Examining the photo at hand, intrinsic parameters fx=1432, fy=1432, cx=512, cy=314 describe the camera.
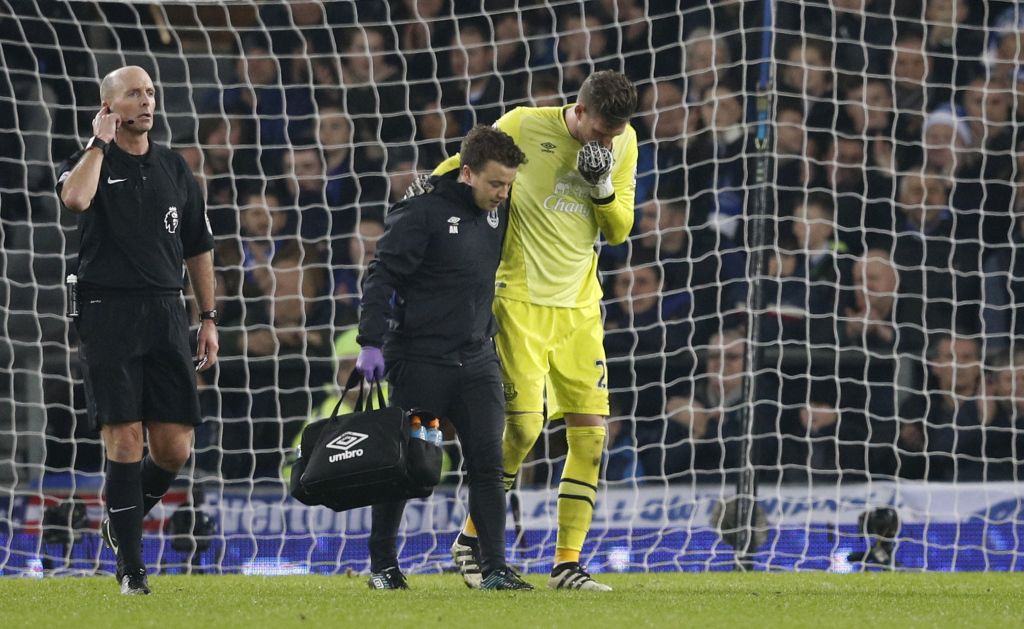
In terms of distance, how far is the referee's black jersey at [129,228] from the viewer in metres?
4.30

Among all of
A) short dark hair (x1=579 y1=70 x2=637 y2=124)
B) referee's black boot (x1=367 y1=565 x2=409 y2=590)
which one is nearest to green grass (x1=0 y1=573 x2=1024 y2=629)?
referee's black boot (x1=367 y1=565 x2=409 y2=590)

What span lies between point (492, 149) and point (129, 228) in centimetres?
112

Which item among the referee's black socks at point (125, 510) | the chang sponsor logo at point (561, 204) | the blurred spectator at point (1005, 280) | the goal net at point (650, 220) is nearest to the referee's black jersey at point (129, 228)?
the referee's black socks at point (125, 510)

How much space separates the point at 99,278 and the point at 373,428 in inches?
37.2

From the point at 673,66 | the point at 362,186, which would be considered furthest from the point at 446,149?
the point at 673,66

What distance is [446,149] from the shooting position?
8.09 meters

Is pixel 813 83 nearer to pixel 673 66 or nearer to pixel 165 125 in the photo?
pixel 673 66

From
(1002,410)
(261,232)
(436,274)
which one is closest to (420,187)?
(436,274)

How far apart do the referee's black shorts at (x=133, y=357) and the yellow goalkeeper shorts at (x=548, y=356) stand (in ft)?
3.48

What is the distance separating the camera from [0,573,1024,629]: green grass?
3.60m

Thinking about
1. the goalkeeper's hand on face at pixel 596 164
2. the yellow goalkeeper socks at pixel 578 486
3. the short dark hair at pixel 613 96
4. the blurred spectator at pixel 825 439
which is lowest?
the blurred spectator at pixel 825 439

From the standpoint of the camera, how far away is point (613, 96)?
14.9 feet

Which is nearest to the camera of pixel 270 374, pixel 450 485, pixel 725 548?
pixel 725 548

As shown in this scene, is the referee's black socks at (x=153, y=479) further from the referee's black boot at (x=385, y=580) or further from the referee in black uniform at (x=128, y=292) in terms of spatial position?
the referee's black boot at (x=385, y=580)
